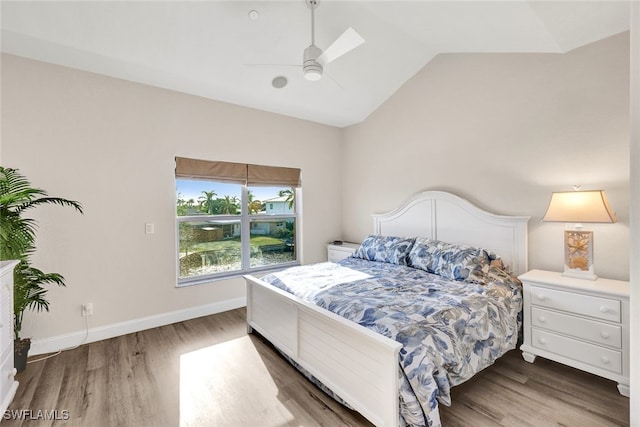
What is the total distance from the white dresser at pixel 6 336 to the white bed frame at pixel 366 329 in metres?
1.72

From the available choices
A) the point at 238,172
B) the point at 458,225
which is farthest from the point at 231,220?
the point at 458,225

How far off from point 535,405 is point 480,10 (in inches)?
112

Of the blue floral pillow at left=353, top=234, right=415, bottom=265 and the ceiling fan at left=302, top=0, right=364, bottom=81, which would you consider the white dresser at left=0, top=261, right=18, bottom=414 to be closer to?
the ceiling fan at left=302, top=0, right=364, bottom=81

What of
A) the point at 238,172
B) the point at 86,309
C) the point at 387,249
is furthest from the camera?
the point at 238,172

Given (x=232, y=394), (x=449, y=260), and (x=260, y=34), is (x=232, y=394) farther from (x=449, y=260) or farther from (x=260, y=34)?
(x=260, y=34)

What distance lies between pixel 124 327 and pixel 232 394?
1.69m

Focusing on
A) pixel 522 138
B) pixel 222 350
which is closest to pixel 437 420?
pixel 222 350

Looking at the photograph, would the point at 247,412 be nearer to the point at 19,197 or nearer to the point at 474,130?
the point at 19,197

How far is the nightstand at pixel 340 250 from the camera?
4.30 meters

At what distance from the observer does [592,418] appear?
6.15ft

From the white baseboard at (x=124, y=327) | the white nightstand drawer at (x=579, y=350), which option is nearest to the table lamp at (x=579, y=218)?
the white nightstand drawer at (x=579, y=350)

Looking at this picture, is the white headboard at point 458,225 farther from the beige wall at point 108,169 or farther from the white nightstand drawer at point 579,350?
the beige wall at point 108,169

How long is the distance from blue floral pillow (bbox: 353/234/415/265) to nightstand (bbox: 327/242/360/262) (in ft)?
1.50

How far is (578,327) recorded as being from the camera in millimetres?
2234
